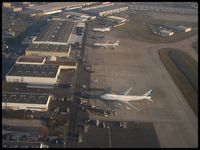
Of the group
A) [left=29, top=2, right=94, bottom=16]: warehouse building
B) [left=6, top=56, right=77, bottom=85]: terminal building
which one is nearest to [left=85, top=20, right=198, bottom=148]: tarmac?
[left=6, top=56, right=77, bottom=85]: terminal building

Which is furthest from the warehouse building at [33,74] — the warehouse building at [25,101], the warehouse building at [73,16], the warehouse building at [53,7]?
the warehouse building at [53,7]

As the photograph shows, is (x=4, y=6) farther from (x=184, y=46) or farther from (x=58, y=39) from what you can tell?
(x=184, y=46)

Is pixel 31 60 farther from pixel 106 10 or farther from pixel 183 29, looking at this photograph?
pixel 106 10

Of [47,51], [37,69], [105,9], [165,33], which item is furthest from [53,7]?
[37,69]

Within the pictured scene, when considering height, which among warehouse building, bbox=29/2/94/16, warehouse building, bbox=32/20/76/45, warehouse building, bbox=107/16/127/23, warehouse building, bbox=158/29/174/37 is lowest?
warehouse building, bbox=158/29/174/37

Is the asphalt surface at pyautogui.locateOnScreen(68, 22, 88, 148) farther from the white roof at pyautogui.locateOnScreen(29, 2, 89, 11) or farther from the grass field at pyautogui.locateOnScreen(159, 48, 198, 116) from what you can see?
the white roof at pyautogui.locateOnScreen(29, 2, 89, 11)

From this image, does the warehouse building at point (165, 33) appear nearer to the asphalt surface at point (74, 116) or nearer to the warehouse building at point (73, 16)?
the warehouse building at point (73, 16)
